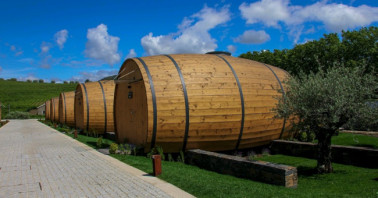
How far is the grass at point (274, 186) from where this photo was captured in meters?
4.76

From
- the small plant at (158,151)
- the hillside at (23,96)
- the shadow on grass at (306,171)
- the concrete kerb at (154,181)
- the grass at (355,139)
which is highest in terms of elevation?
the hillside at (23,96)

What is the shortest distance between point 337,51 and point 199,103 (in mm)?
22086

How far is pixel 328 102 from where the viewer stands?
239 inches

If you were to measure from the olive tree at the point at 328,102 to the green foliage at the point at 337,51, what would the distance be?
17.8 meters

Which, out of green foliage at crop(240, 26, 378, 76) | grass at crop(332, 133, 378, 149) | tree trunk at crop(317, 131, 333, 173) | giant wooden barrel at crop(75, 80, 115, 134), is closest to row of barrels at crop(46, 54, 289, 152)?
tree trunk at crop(317, 131, 333, 173)

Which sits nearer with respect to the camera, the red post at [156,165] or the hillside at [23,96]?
the red post at [156,165]

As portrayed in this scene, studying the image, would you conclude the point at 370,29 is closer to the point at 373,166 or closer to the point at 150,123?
the point at 373,166

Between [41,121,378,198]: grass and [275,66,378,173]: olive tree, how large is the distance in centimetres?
57

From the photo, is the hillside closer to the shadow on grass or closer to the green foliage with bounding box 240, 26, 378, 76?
the green foliage with bounding box 240, 26, 378, 76

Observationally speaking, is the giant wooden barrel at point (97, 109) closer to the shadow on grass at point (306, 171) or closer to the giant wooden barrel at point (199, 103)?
the giant wooden barrel at point (199, 103)

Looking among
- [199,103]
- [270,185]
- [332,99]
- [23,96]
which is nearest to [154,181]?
[270,185]

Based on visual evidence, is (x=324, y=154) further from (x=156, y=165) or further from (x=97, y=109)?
(x=97, y=109)

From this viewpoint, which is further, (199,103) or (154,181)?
(199,103)

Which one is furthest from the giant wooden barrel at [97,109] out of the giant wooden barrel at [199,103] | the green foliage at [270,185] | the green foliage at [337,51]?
the green foliage at [337,51]
